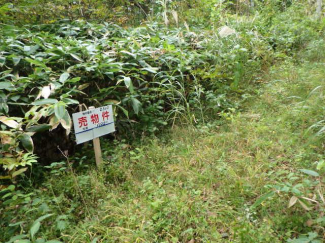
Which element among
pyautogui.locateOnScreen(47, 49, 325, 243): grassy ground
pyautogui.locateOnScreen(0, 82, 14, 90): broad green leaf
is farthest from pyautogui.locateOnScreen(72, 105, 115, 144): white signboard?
Result: pyautogui.locateOnScreen(0, 82, 14, 90): broad green leaf

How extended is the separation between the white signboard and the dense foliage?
0.08 metres

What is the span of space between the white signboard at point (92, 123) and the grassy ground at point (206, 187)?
24cm

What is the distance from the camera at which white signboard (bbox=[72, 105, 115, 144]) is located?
5.90ft

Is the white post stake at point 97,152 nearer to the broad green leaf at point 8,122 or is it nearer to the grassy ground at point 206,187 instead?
the grassy ground at point 206,187

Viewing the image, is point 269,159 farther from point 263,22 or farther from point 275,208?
point 263,22

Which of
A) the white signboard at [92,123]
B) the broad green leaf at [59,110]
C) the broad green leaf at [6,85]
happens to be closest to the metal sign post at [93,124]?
the white signboard at [92,123]

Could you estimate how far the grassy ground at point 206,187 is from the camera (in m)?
1.41

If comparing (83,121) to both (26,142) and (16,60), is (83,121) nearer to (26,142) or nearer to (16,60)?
(26,142)

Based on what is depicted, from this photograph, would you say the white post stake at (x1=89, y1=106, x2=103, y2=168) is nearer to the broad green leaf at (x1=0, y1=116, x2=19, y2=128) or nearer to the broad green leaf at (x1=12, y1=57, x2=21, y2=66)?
the broad green leaf at (x1=0, y1=116, x2=19, y2=128)

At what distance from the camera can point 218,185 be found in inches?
69.4

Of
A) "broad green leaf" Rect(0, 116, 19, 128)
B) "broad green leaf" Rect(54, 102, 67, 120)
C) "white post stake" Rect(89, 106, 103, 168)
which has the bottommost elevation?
"white post stake" Rect(89, 106, 103, 168)

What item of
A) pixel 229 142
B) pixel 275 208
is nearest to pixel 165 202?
pixel 275 208

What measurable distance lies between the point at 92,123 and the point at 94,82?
523 mm

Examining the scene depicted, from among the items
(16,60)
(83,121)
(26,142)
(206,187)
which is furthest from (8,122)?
(206,187)
